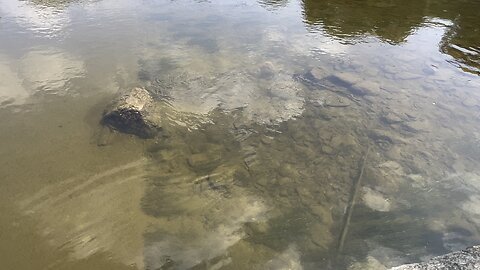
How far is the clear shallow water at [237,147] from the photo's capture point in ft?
12.8

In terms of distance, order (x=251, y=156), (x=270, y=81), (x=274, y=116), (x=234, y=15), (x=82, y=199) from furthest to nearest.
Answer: (x=234, y=15)
(x=270, y=81)
(x=274, y=116)
(x=251, y=156)
(x=82, y=199)

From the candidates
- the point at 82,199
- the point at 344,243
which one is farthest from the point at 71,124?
the point at 344,243

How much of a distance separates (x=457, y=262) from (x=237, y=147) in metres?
3.02

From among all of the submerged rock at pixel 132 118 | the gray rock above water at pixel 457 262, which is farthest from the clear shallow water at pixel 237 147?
the gray rock above water at pixel 457 262

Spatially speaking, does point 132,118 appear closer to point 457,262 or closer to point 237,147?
point 237,147

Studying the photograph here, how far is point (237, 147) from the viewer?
5262 millimetres

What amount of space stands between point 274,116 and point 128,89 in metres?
2.59

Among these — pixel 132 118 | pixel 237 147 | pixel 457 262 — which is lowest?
pixel 237 147

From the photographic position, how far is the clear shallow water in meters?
3.91

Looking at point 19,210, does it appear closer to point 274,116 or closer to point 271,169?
point 271,169

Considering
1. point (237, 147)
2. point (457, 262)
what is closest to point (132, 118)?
point (237, 147)

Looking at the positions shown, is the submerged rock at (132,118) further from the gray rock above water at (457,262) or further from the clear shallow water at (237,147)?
the gray rock above water at (457,262)

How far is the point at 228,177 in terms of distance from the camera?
15.6 feet

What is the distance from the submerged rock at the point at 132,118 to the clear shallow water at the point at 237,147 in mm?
194
